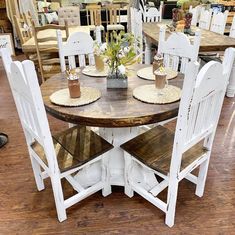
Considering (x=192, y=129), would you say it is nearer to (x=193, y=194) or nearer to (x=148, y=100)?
(x=148, y=100)

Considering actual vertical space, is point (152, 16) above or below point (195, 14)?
below

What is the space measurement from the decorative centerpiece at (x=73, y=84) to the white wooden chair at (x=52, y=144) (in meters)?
0.29

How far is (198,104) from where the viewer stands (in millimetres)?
1198

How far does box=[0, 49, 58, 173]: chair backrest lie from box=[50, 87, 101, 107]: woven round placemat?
191 mm

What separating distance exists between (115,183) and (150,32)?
2712 millimetres

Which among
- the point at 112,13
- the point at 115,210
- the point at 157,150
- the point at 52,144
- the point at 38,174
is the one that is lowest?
the point at 115,210

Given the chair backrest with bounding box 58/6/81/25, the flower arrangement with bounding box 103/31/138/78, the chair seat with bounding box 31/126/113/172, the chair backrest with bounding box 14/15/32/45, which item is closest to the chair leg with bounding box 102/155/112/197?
the chair seat with bounding box 31/126/113/172

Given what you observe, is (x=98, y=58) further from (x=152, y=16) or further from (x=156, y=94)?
(x=152, y=16)

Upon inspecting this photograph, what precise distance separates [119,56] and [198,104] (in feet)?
1.96

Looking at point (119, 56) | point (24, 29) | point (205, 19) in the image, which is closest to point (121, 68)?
point (119, 56)

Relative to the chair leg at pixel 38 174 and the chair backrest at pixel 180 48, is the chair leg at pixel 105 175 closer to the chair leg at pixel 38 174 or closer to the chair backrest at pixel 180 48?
the chair leg at pixel 38 174

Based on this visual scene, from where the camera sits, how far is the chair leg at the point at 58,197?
1.42m

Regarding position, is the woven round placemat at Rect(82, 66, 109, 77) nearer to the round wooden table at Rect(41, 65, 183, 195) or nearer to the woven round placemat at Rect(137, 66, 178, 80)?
the round wooden table at Rect(41, 65, 183, 195)

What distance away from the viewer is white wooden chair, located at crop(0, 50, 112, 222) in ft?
3.78
